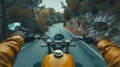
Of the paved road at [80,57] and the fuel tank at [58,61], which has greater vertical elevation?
the fuel tank at [58,61]

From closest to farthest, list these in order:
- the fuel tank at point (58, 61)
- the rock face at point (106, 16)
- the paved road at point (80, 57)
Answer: the fuel tank at point (58, 61) < the paved road at point (80, 57) < the rock face at point (106, 16)

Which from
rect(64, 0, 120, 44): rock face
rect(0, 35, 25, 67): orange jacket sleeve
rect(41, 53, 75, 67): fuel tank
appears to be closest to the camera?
rect(0, 35, 25, 67): orange jacket sleeve

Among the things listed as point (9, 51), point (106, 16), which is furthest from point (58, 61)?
point (106, 16)

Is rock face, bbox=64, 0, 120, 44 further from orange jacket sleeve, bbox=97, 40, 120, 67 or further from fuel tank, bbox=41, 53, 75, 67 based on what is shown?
fuel tank, bbox=41, 53, 75, 67

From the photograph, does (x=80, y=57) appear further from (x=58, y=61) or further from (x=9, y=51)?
(x=9, y=51)

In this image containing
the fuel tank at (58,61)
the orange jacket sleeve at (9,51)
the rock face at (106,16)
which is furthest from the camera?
the rock face at (106,16)

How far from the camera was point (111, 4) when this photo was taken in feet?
140

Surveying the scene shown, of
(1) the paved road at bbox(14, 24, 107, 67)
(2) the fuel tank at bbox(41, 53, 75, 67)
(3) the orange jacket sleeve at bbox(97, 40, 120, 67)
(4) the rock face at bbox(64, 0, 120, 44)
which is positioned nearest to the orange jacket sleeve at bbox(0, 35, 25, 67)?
(2) the fuel tank at bbox(41, 53, 75, 67)

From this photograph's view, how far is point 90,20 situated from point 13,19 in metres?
10.3

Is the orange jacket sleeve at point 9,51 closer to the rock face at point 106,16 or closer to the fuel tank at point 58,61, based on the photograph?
the fuel tank at point 58,61

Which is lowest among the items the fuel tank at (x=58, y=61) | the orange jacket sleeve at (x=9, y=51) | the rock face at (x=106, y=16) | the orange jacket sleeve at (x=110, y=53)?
the rock face at (x=106, y=16)

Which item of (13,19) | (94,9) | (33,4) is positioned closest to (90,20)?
(94,9)

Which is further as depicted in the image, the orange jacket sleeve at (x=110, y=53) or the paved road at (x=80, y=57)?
the paved road at (x=80, y=57)

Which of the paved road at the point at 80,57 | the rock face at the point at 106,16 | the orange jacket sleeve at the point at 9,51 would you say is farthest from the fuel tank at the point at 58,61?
the rock face at the point at 106,16
